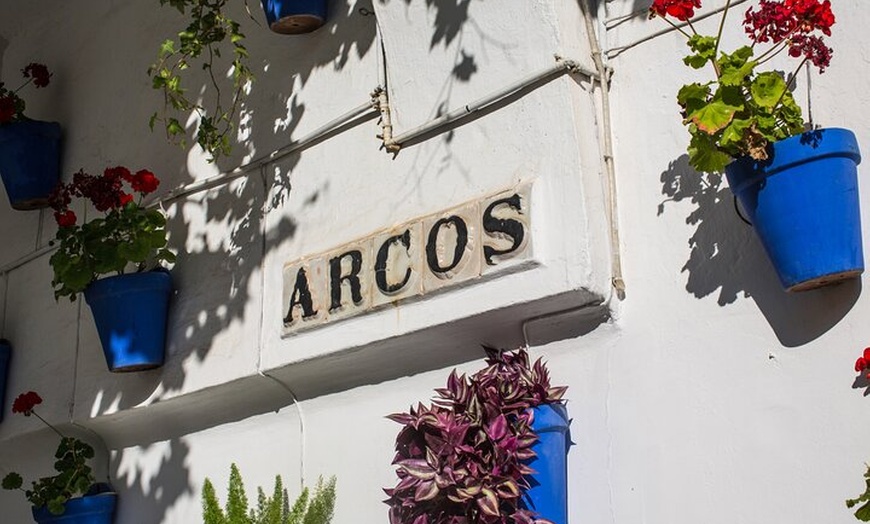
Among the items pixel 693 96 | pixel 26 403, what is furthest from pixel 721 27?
pixel 26 403

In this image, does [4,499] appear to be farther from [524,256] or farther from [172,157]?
[524,256]

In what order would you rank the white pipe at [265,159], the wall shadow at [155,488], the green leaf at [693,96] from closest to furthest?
1. the green leaf at [693,96]
2. the white pipe at [265,159]
3. the wall shadow at [155,488]

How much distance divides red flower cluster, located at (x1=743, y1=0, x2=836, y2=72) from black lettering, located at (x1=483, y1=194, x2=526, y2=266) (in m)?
0.92

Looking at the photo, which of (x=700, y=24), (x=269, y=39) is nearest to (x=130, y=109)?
(x=269, y=39)

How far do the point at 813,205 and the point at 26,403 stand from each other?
147 inches

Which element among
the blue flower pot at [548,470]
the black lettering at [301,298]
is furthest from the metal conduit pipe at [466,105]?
the blue flower pot at [548,470]

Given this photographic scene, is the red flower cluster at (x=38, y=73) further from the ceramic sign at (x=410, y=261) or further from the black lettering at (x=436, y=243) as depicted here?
the black lettering at (x=436, y=243)

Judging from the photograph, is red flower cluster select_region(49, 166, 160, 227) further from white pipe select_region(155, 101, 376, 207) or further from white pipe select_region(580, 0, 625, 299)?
white pipe select_region(580, 0, 625, 299)

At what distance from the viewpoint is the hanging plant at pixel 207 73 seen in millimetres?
4906

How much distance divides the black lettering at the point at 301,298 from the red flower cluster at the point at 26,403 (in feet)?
A: 5.42

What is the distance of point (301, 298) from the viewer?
4449mm

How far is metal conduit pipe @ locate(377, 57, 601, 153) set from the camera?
3811 mm

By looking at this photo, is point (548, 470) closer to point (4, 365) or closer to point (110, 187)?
point (110, 187)

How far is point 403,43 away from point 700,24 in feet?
3.76
